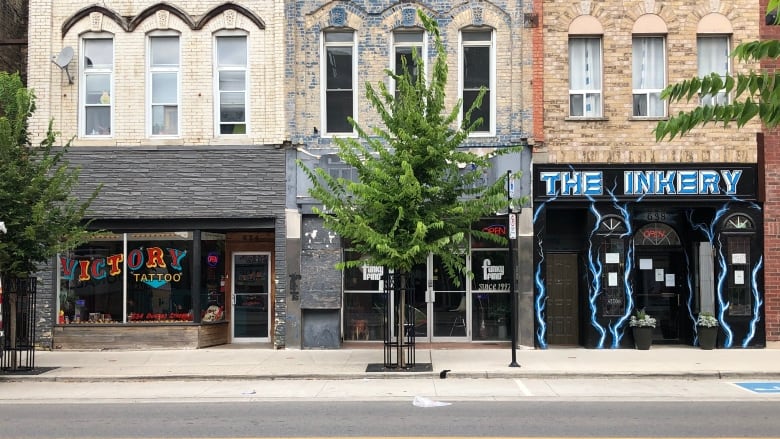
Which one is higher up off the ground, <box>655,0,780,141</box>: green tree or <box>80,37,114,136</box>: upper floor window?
<box>80,37,114,136</box>: upper floor window

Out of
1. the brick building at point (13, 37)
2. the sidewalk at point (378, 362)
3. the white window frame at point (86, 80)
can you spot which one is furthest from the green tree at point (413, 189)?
the brick building at point (13, 37)

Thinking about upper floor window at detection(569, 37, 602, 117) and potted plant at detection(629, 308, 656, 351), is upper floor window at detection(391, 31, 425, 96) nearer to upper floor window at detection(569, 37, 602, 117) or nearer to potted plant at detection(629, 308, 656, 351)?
upper floor window at detection(569, 37, 602, 117)

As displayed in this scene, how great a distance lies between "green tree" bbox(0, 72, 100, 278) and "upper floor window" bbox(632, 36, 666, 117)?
12241 millimetres

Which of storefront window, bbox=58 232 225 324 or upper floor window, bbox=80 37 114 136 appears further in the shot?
upper floor window, bbox=80 37 114 136

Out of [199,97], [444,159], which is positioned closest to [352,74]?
[199,97]

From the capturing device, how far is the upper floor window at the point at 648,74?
17922 mm

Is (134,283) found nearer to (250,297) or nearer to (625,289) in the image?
(250,297)

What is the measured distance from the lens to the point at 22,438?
8.84 m

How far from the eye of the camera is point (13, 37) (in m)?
19.7

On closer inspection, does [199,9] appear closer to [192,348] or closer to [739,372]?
[192,348]

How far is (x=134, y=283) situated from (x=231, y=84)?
16.8ft

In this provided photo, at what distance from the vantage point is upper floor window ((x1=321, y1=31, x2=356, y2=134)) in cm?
1833

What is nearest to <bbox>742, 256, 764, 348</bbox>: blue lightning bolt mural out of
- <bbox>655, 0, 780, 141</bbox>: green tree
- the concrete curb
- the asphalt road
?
the concrete curb

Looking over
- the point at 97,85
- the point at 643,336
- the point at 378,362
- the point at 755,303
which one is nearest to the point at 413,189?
the point at 378,362
